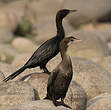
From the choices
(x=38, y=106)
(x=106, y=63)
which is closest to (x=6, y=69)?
(x=106, y=63)

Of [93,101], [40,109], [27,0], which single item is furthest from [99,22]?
[40,109]

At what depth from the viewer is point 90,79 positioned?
14008 millimetres

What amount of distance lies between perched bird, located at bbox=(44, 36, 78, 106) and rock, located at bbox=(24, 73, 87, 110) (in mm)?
974

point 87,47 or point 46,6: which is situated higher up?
point 87,47

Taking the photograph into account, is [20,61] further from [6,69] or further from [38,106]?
[38,106]

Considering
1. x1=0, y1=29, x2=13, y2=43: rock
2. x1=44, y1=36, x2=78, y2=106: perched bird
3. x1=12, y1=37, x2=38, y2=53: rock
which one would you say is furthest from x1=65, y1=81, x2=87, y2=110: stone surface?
x1=0, y1=29, x2=13, y2=43: rock

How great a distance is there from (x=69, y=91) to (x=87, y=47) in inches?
291

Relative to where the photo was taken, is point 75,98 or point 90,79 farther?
point 90,79

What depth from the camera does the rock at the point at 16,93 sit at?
10.9m

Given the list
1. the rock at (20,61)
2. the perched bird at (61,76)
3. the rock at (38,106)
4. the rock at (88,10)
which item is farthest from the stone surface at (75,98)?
the rock at (88,10)

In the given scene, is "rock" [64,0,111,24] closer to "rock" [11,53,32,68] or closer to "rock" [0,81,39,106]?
"rock" [11,53,32,68]

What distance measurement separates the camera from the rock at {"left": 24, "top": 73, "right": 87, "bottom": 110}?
39.8ft

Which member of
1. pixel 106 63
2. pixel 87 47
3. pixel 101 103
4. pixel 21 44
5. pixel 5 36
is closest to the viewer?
pixel 101 103

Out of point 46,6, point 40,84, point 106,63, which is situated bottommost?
point 46,6
